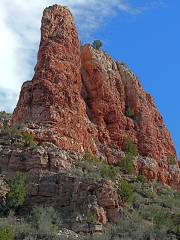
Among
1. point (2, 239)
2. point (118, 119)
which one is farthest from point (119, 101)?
point (2, 239)

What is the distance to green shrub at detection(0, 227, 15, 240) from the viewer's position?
38.3 metres

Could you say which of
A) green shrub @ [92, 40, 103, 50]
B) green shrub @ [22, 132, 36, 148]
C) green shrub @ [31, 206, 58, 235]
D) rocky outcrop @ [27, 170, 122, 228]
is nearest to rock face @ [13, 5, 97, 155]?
green shrub @ [22, 132, 36, 148]

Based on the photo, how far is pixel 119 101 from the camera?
223ft

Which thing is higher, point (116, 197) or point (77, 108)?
point (77, 108)

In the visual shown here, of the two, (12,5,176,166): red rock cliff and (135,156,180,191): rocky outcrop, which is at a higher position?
(12,5,176,166): red rock cliff

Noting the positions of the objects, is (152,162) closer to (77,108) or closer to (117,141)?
(117,141)

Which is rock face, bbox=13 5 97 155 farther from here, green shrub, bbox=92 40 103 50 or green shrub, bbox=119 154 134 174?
green shrub, bbox=92 40 103 50

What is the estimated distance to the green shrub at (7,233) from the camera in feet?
126

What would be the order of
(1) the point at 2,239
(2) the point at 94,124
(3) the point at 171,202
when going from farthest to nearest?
(2) the point at 94,124 → (3) the point at 171,202 → (1) the point at 2,239

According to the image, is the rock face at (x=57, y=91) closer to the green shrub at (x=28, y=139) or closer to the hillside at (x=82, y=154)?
the hillside at (x=82, y=154)

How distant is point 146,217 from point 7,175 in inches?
381

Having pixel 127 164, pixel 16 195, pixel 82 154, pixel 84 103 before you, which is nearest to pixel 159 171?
pixel 127 164

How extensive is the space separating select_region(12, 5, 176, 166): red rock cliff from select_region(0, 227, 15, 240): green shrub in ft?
44.8

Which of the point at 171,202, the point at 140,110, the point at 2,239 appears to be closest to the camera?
the point at 2,239
